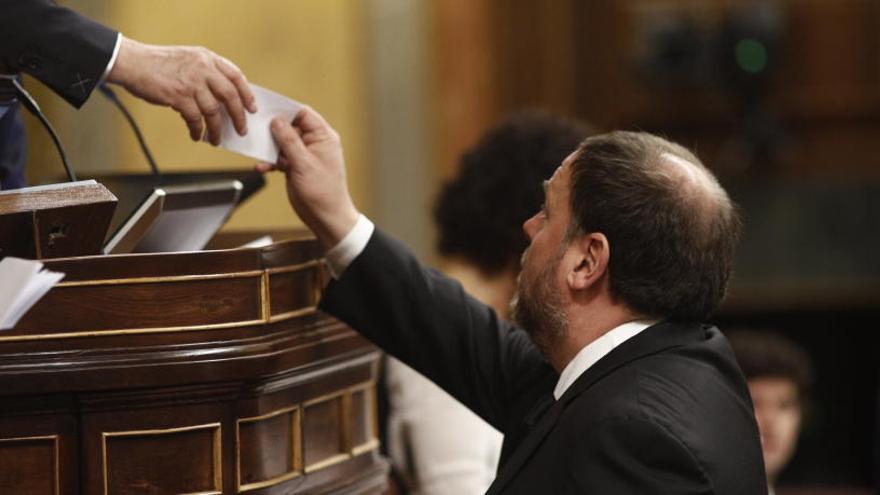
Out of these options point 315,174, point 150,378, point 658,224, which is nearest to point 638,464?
point 658,224

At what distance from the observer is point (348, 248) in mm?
2566

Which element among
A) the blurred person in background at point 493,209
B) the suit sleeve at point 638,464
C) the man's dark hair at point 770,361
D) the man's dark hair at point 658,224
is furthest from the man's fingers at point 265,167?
the man's dark hair at point 770,361

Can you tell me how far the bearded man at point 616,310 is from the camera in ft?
6.73

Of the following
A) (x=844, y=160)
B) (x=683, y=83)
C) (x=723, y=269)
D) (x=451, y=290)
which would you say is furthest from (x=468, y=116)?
(x=723, y=269)

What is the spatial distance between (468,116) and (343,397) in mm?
3901

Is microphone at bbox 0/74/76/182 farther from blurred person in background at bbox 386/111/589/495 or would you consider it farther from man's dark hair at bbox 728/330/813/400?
man's dark hair at bbox 728/330/813/400

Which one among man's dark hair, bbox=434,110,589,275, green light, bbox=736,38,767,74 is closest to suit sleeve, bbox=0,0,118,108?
man's dark hair, bbox=434,110,589,275

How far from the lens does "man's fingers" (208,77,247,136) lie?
7.74 feet

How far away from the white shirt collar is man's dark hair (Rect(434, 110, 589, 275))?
3.21ft

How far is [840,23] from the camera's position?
22.1 feet

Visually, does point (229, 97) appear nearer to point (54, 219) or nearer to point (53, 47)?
point (53, 47)

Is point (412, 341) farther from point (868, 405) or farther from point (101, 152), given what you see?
point (868, 405)

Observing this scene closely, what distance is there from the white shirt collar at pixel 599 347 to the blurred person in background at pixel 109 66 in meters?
0.63

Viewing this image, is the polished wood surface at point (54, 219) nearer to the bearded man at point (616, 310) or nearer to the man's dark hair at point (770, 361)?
the bearded man at point (616, 310)
